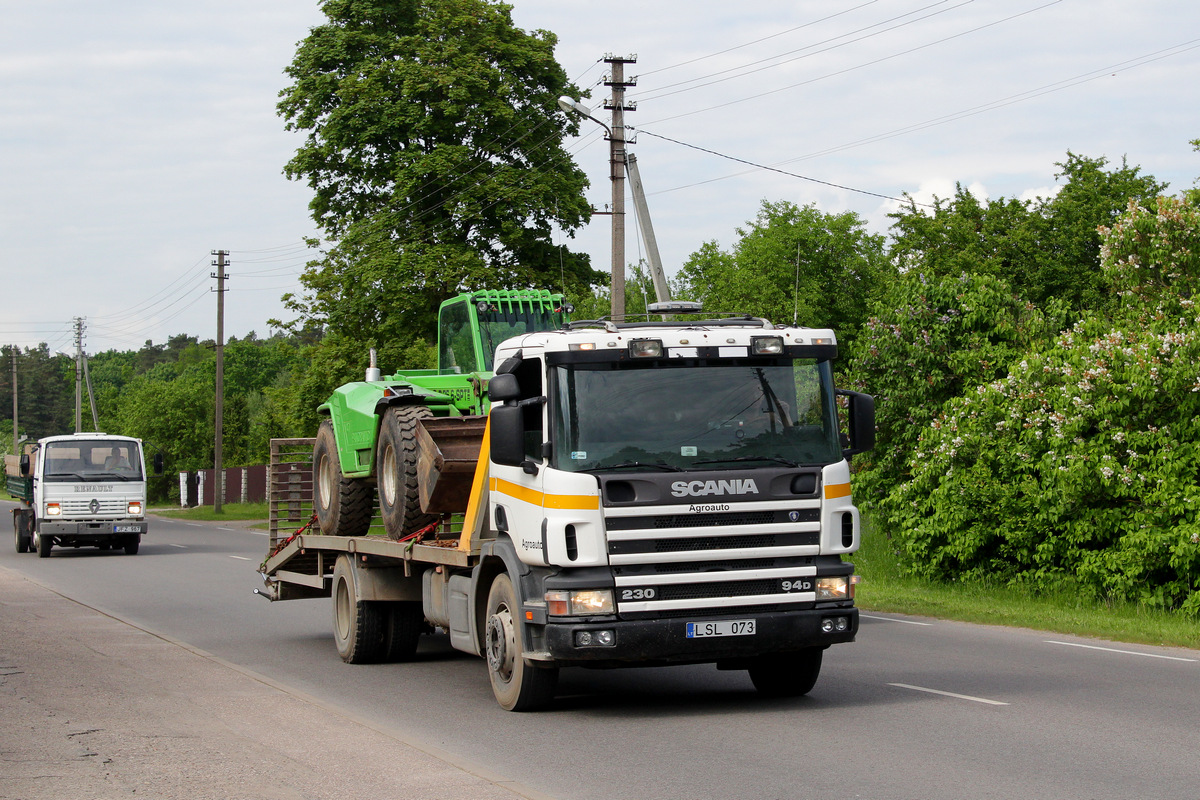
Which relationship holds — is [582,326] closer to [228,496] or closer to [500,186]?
[500,186]

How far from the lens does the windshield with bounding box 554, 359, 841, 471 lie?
891cm

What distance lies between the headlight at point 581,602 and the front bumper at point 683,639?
7 centimetres

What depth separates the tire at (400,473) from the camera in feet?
37.7

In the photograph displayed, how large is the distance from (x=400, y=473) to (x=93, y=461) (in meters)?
22.1

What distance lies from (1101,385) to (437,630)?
28.2 ft

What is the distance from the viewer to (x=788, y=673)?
1006 cm

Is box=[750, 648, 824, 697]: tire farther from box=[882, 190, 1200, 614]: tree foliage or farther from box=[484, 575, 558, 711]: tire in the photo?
box=[882, 190, 1200, 614]: tree foliage

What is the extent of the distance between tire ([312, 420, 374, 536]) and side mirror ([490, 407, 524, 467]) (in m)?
4.31

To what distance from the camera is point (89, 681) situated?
36.7ft

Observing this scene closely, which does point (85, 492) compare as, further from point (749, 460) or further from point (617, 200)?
point (749, 460)

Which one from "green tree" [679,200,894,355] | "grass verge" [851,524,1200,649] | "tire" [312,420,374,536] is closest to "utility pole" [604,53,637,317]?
"grass verge" [851,524,1200,649]

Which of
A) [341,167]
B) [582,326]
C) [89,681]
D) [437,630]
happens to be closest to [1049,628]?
[437,630]

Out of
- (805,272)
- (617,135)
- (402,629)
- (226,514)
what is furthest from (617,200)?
(226,514)

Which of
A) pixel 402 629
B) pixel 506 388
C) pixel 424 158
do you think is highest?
pixel 424 158
